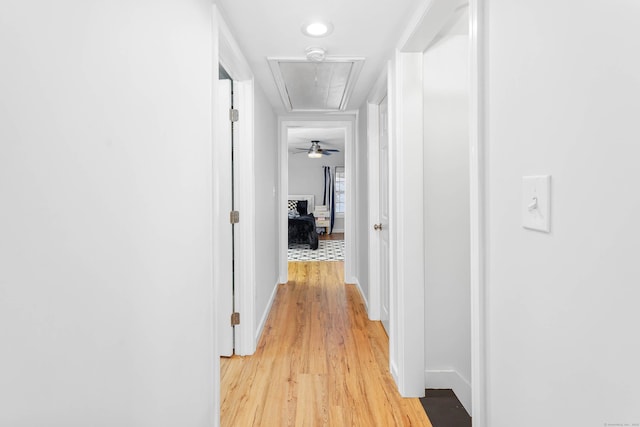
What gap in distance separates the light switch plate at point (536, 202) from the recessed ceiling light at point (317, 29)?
1.57 m

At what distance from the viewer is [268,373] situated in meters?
2.33

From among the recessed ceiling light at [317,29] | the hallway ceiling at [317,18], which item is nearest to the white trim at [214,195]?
the hallway ceiling at [317,18]

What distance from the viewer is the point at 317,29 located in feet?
6.79

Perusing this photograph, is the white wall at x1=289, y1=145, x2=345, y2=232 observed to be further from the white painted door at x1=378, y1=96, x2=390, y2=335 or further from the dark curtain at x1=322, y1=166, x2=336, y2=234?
the white painted door at x1=378, y1=96, x2=390, y2=335

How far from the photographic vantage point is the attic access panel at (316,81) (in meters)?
2.62

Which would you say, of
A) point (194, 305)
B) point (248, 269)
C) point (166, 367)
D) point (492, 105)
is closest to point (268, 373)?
point (248, 269)

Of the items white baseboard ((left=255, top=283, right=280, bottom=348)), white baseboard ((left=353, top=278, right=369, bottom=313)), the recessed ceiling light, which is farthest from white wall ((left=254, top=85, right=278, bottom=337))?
white baseboard ((left=353, top=278, right=369, bottom=313))

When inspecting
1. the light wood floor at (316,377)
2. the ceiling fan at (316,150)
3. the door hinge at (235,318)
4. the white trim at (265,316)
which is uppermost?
the ceiling fan at (316,150)

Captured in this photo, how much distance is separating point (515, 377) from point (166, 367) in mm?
1086

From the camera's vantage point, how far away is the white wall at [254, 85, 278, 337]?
114 inches

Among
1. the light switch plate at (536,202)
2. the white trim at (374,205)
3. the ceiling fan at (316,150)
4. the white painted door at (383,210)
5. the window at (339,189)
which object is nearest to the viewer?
the light switch plate at (536,202)

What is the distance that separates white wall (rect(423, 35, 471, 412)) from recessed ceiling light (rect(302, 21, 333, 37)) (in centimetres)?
62

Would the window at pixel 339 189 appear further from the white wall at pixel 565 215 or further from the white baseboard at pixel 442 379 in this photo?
the white wall at pixel 565 215

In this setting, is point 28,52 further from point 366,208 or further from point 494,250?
point 366,208
